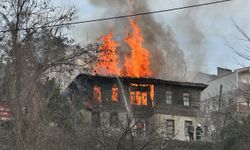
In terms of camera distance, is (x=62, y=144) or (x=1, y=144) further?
(x=62, y=144)

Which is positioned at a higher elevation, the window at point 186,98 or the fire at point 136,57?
the fire at point 136,57

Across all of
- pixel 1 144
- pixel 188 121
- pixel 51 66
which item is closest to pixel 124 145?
pixel 1 144

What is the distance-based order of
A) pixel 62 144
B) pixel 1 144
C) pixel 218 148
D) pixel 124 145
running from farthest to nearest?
pixel 218 148 → pixel 124 145 → pixel 62 144 → pixel 1 144

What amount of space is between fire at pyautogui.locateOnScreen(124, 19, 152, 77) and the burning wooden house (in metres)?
0.81

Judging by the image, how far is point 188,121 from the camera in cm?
5400

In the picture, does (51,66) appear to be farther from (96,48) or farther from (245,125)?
(245,125)

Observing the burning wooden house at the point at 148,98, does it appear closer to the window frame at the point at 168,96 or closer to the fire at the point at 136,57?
the window frame at the point at 168,96

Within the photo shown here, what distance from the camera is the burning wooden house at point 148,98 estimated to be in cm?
4819

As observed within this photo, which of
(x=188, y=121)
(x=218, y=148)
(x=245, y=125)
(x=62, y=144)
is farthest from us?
(x=188, y=121)

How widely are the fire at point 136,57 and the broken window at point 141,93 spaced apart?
1.27 m

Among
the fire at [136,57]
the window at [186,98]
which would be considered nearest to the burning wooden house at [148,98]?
the window at [186,98]

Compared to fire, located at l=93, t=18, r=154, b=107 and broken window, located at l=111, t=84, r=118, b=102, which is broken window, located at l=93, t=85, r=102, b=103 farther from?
broken window, located at l=111, t=84, r=118, b=102

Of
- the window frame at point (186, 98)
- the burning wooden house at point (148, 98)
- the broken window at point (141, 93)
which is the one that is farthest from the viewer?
the window frame at point (186, 98)

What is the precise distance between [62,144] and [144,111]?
115ft
